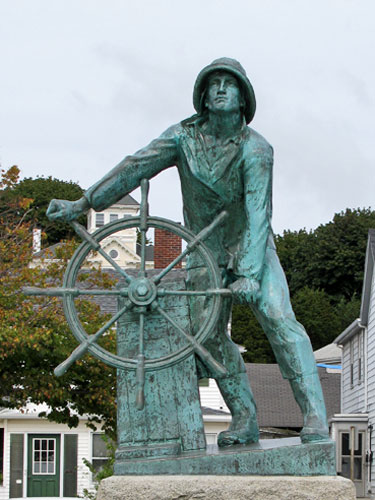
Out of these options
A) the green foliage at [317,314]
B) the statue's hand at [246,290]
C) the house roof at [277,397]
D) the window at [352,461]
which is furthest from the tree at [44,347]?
the green foliage at [317,314]

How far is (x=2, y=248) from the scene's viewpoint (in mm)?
18469

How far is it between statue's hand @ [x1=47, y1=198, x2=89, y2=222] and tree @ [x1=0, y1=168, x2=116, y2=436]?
10426mm

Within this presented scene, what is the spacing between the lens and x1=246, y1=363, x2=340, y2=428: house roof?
40.6m

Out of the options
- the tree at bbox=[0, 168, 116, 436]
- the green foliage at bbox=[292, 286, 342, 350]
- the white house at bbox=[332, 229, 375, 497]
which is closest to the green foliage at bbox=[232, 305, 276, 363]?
the green foliage at bbox=[292, 286, 342, 350]

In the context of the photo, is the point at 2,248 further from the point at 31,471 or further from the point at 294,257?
the point at 294,257

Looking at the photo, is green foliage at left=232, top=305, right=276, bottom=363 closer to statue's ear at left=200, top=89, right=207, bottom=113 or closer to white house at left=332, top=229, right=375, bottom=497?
white house at left=332, top=229, right=375, bottom=497

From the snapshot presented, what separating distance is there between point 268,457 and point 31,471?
26020mm

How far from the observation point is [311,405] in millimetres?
5879

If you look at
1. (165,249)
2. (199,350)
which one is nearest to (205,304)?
(199,350)

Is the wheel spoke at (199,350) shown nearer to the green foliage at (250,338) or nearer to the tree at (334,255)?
the green foliage at (250,338)

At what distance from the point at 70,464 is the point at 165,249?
687 centimetres

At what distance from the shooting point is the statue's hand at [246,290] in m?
5.79

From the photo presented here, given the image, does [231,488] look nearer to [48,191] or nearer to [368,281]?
[368,281]

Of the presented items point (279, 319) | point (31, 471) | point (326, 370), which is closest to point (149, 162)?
point (279, 319)
